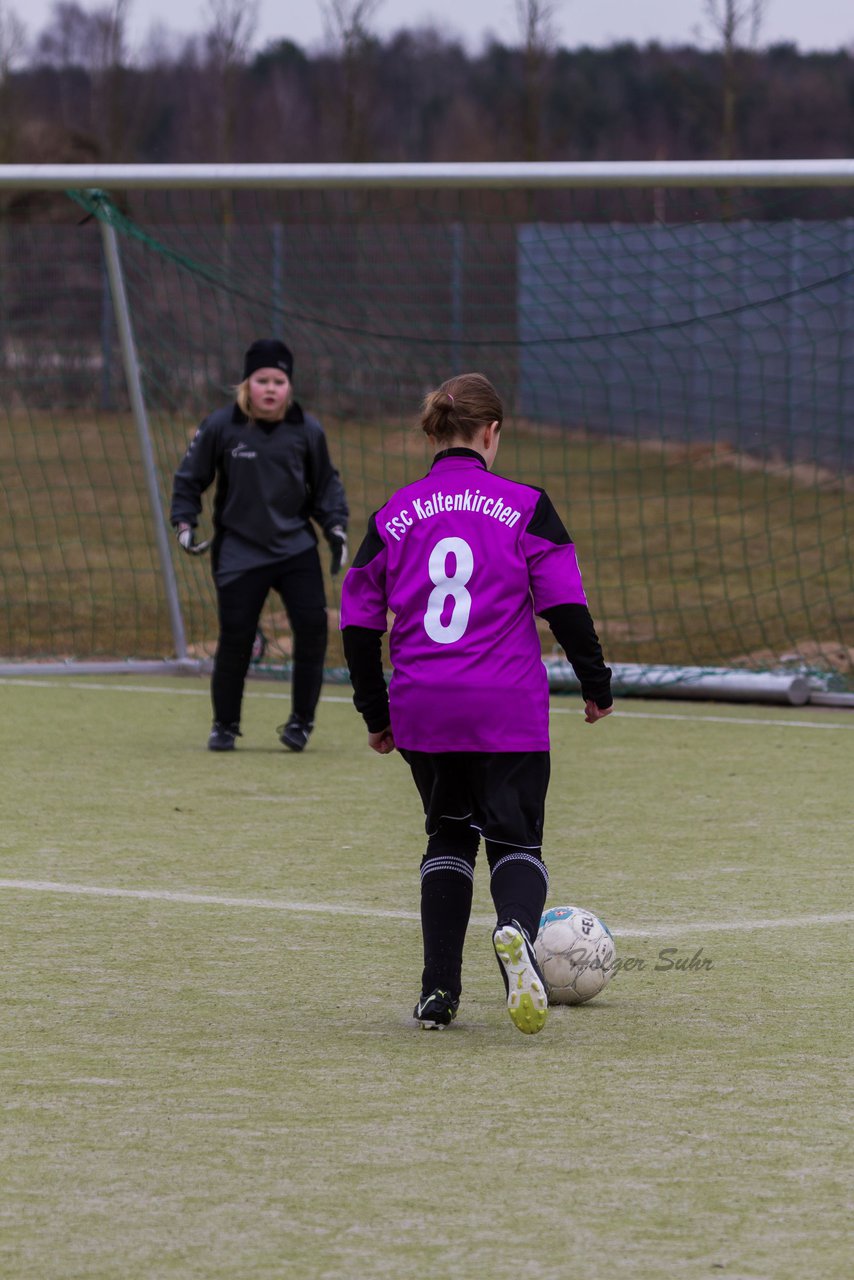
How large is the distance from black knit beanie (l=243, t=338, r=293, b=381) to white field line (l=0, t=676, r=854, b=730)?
2622 millimetres

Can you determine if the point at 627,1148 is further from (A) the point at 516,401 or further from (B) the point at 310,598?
(A) the point at 516,401

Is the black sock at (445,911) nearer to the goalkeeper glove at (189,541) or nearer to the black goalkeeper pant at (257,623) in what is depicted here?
the goalkeeper glove at (189,541)

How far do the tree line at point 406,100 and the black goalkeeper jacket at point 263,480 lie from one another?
820 inches

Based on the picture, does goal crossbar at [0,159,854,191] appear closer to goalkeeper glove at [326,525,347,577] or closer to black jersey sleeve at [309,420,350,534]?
black jersey sleeve at [309,420,350,534]

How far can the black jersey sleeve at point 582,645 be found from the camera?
4.73 m

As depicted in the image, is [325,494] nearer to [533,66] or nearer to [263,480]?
[263,480]

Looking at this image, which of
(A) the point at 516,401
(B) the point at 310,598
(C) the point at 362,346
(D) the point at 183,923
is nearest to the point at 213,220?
(C) the point at 362,346

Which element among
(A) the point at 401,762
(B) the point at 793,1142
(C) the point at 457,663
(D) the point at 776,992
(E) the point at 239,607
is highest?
(C) the point at 457,663

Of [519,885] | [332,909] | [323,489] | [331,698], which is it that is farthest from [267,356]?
[519,885]

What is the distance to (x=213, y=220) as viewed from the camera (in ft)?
91.5

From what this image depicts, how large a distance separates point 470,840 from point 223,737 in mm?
4501

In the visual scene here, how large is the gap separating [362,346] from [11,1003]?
52.3 ft

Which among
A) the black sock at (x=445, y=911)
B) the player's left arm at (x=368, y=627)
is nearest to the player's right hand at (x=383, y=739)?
the player's left arm at (x=368, y=627)

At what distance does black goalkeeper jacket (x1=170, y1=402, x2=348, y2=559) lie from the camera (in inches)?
356
